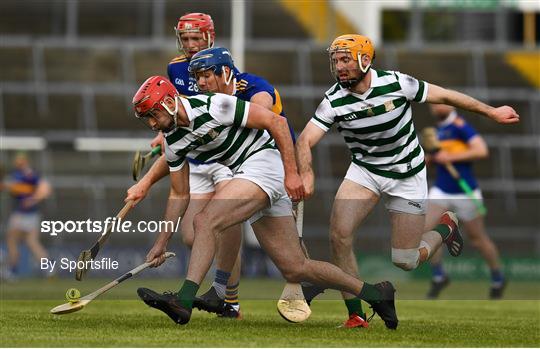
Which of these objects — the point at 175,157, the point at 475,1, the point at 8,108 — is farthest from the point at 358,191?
the point at 475,1

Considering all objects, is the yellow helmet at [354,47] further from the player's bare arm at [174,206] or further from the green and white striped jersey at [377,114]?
the player's bare arm at [174,206]

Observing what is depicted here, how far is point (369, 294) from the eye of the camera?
8.70 meters

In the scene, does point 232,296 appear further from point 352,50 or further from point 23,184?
point 23,184

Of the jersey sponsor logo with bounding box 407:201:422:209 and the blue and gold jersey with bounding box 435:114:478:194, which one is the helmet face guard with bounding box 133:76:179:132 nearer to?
the jersey sponsor logo with bounding box 407:201:422:209

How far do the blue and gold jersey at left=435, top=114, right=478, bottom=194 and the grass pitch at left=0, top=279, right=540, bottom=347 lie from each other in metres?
1.98

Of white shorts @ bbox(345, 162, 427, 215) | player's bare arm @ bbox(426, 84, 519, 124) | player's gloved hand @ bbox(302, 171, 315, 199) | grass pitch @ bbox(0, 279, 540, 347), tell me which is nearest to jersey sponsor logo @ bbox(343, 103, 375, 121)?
Answer: player's bare arm @ bbox(426, 84, 519, 124)

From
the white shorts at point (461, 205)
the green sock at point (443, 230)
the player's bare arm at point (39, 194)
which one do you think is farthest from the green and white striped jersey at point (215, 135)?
the player's bare arm at point (39, 194)

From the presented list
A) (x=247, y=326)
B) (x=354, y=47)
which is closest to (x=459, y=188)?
(x=354, y=47)

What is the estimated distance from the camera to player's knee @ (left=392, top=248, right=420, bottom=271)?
9234mm

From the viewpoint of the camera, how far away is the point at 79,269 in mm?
9180

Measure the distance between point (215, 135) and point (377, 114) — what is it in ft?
3.77

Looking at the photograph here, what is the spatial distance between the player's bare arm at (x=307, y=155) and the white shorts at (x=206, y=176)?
2.66 feet

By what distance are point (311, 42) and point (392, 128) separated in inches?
540

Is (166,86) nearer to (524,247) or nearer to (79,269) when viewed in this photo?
(79,269)
